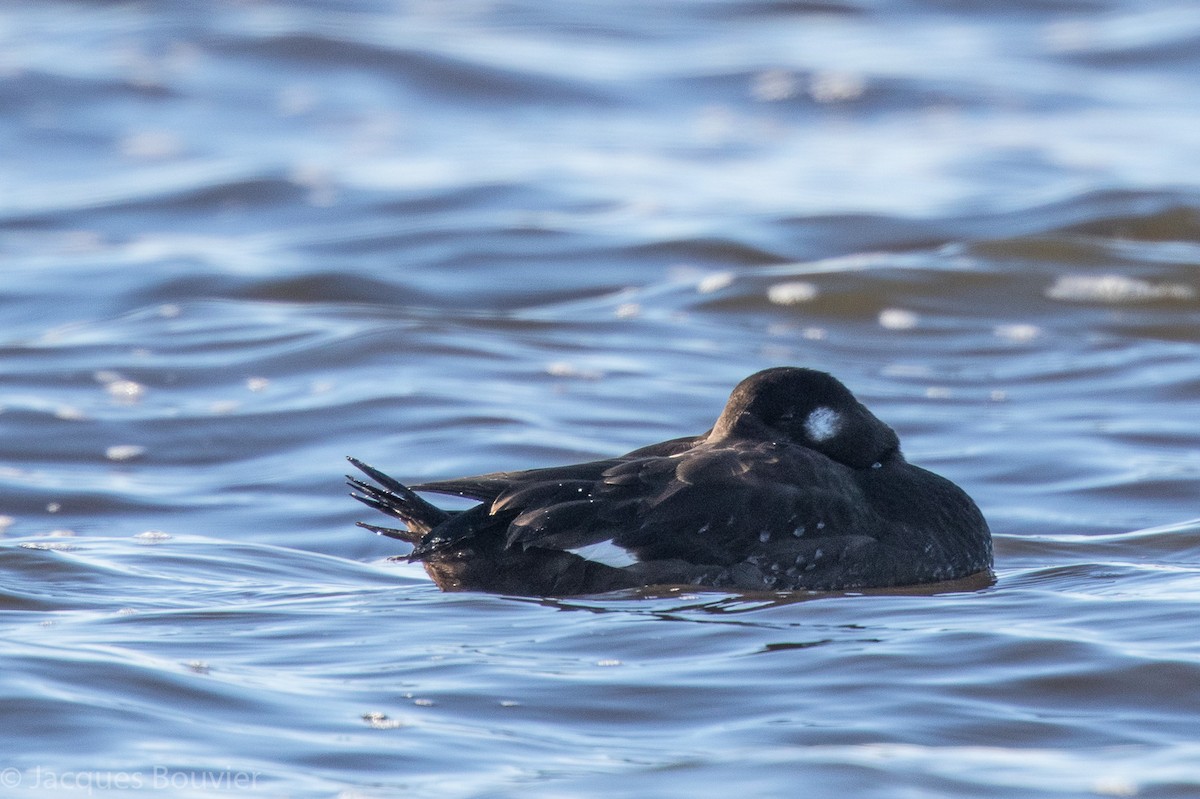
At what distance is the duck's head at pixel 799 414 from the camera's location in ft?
20.0

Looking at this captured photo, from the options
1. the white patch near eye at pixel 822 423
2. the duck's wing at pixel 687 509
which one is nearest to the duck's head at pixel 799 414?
the white patch near eye at pixel 822 423

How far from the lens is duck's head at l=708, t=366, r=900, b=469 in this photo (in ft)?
20.0

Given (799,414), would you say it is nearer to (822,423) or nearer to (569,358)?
(822,423)

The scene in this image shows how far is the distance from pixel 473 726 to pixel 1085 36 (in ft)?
55.6

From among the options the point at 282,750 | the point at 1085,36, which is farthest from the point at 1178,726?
the point at 1085,36

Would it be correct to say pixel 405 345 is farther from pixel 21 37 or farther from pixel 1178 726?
pixel 21 37

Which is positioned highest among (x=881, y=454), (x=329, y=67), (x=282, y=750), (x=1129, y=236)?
(x=329, y=67)

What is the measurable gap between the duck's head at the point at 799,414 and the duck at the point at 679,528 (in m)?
0.18

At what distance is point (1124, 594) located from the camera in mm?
5637

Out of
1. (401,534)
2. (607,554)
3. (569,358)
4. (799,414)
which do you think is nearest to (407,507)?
(401,534)
